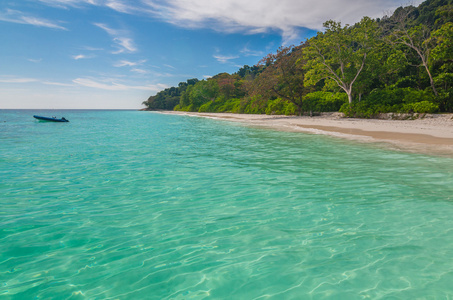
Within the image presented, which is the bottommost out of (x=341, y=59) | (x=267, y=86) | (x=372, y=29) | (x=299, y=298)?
(x=299, y=298)

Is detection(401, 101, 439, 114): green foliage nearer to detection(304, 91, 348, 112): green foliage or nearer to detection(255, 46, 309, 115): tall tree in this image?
detection(304, 91, 348, 112): green foliage

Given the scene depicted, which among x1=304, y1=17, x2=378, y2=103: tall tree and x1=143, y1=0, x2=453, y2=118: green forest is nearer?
x1=143, y1=0, x2=453, y2=118: green forest

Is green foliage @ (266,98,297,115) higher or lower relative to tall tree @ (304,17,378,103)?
lower

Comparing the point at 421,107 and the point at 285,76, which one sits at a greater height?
the point at 285,76

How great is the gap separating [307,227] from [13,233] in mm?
5653

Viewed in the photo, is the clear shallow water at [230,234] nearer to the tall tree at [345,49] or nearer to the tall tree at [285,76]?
the tall tree at [345,49]

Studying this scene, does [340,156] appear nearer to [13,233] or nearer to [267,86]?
[13,233]

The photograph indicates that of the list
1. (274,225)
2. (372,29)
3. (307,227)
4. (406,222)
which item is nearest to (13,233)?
(274,225)

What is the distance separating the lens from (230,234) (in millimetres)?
4797

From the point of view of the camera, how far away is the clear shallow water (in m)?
3.43

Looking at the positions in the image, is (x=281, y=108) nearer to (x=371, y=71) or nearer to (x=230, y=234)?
(x=371, y=71)

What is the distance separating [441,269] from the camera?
3.63m

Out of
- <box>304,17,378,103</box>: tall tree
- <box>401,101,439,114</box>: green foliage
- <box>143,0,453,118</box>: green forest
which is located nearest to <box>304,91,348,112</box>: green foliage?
<box>143,0,453,118</box>: green forest

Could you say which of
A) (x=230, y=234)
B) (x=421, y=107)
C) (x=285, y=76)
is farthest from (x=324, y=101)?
(x=230, y=234)
